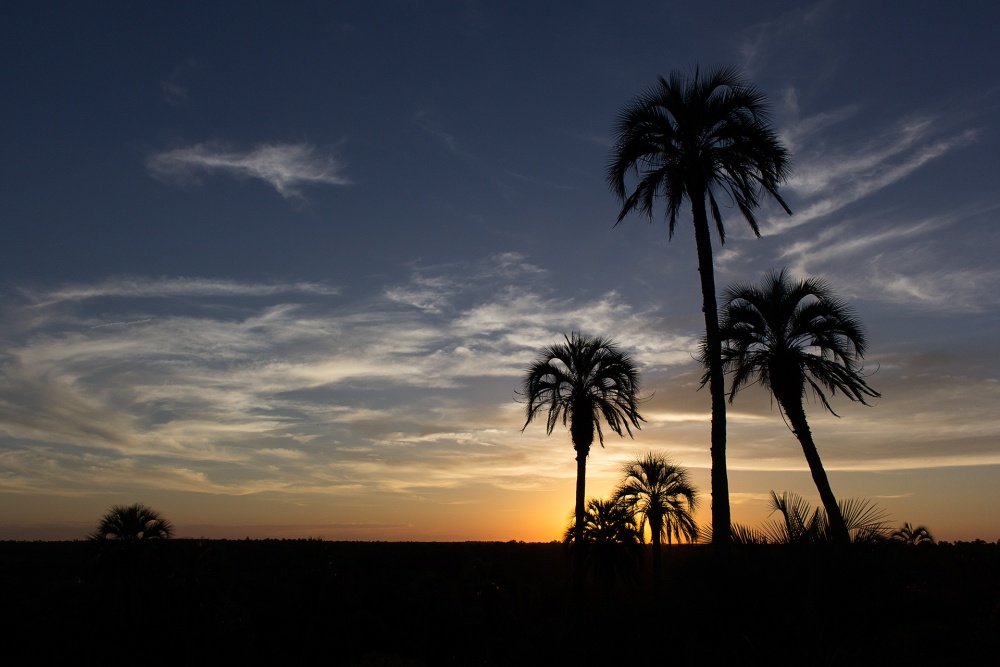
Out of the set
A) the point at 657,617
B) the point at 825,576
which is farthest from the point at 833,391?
the point at 825,576

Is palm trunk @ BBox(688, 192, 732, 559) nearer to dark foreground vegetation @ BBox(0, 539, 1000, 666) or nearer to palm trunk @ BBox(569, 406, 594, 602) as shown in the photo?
dark foreground vegetation @ BBox(0, 539, 1000, 666)

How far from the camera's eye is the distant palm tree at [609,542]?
3453 centimetres

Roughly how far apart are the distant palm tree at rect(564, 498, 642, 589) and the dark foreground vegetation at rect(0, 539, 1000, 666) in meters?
1.17

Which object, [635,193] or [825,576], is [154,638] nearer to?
[635,193]

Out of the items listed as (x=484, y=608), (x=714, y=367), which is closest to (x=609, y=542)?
(x=484, y=608)

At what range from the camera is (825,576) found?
9531mm

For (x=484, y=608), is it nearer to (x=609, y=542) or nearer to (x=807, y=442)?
(x=609, y=542)

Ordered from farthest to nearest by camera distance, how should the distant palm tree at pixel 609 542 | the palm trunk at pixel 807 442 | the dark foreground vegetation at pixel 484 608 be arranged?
the distant palm tree at pixel 609 542, the palm trunk at pixel 807 442, the dark foreground vegetation at pixel 484 608

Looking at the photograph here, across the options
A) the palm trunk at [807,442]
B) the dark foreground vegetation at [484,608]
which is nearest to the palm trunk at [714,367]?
the dark foreground vegetation at [484,608]

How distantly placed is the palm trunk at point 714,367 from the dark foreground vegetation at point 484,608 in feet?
11.4

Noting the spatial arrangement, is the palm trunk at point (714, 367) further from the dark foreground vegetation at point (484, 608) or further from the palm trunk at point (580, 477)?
the palm trunk at point (580, 477)

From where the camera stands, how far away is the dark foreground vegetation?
9250 mm

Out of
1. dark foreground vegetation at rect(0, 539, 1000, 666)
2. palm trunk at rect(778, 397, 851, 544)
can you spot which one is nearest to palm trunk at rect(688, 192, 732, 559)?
dark foreground vegetation at rect(0, 539, 1000, 666)

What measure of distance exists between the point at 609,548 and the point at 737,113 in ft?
71.5
